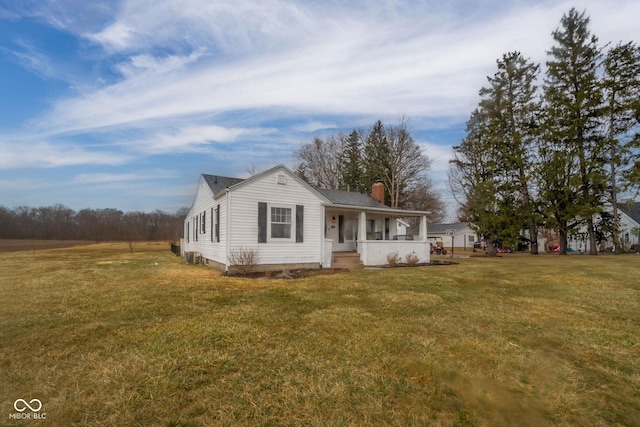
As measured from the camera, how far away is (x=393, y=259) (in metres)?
14.6

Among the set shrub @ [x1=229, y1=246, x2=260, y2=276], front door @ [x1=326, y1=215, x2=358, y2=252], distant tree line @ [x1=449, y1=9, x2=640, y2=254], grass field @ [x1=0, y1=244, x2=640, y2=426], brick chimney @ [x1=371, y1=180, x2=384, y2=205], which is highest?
distant tree line @ [x1=449, y1=9, x2=640, y2=254]

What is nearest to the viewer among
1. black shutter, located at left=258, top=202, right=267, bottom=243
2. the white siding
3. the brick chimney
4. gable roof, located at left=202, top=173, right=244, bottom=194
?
the white siding

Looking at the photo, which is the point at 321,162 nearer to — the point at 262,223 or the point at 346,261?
the point at 346,261

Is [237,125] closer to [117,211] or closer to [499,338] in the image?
[499,338]

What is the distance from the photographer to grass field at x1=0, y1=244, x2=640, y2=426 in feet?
8.64

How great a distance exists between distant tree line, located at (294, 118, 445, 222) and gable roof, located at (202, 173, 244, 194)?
20.3 meters

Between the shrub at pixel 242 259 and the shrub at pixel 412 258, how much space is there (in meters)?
8.08

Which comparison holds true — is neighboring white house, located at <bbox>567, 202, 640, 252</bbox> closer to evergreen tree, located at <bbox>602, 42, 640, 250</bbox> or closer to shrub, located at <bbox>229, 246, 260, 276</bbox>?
evergreen tree, located at <bbox>602, 42, 640, 250</bbox>

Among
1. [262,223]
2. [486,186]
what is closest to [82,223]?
→ [262,223]

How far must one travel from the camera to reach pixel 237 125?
1877 cm

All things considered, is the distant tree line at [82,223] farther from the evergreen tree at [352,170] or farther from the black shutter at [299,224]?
the black shutter at [299,224]

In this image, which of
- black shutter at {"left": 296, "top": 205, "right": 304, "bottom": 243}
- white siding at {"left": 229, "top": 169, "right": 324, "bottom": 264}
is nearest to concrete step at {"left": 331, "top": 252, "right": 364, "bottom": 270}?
white siding at {"left": 229, "top": 169, "right": 324, "bottom": 264}

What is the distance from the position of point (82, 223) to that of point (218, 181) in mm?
53050

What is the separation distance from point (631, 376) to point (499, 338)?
4.50 feet
